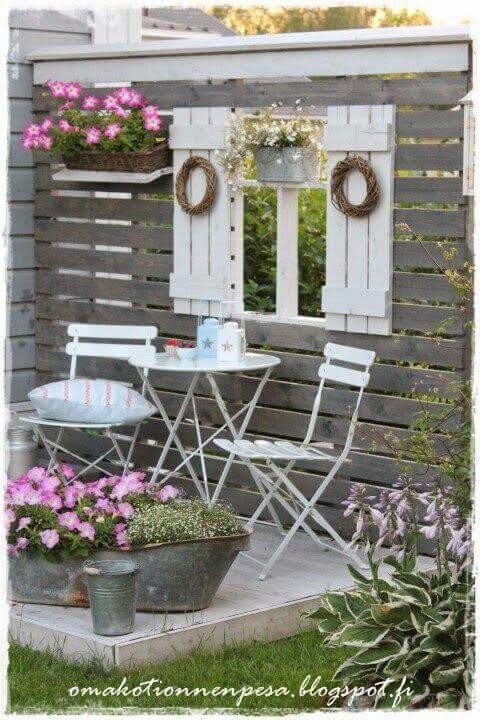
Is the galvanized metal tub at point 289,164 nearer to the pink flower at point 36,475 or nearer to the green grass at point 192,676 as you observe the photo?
the pink flower at point 36,475

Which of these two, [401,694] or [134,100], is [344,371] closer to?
[134,100]

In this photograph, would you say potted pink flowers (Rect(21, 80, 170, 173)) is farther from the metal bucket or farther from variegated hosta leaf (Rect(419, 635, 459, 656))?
variegated hosta leaf (Rect(419, 635, 459, 656))

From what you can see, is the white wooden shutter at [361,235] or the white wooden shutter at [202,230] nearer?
the white wooden shutter at [361,235]

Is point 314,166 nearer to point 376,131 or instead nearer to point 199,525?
point 376,131

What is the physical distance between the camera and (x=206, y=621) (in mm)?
4730

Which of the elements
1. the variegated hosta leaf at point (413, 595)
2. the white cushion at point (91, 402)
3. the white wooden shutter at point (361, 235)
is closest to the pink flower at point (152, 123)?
the white wooden shutter at point (361, 235)

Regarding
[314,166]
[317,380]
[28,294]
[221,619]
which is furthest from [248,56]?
[221,619]

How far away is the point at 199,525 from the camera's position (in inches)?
190

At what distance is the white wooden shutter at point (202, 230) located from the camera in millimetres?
6371

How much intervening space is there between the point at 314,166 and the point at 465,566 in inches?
103

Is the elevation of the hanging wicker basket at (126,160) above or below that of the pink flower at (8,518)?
above

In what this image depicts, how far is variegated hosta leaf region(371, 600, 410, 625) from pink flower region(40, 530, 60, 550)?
4.34 feet

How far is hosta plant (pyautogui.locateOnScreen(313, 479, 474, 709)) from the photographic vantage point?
3.81m

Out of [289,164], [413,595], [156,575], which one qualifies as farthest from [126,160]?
[413,595]
